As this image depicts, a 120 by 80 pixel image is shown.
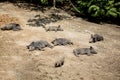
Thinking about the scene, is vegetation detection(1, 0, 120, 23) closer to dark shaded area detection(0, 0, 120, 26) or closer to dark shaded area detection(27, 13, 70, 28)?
dark shaded area detection(0, 0, 120, 26)

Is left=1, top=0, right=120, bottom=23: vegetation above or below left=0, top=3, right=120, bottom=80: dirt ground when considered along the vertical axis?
above

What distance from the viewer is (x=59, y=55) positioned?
10.5 meters

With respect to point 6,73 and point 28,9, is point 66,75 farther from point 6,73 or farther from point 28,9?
point 28,9

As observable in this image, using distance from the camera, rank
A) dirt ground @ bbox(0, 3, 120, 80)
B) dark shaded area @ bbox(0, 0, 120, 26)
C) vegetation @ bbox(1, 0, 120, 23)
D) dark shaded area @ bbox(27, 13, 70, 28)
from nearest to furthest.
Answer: dirt ground @ bbox(0, 3, 120, 80), dark shaded area @ bbox(27, 13, 70, 28), vegetation @ bbox(1, 0, 120, 23), dark shaded area @ bbox(0, 0, 120, 26)

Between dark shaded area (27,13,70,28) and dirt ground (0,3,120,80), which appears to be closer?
dirt ground (0,3,120,80)

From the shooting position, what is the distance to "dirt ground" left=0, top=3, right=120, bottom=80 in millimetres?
9070

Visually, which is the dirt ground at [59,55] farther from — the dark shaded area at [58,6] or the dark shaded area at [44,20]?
the dark shaded area at [58,6]

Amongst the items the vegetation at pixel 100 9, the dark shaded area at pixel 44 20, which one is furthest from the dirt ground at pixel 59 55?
the vegetation at pixel 100 9

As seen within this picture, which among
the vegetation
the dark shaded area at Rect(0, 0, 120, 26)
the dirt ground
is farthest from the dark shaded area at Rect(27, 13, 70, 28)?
the vegetation

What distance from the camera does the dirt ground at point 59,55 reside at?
29.8 feet

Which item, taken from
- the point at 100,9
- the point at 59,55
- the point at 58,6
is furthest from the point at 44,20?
the point at 59,55

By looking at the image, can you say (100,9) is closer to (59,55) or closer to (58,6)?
(58,6)

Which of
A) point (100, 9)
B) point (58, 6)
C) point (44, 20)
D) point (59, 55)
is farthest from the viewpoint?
point (58, 6)

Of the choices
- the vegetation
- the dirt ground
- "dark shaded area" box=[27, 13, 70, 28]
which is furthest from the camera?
the vegetation
